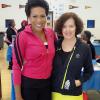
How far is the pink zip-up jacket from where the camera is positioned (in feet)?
6.16

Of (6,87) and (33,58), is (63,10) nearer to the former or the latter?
(6,87)

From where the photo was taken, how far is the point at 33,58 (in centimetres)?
188

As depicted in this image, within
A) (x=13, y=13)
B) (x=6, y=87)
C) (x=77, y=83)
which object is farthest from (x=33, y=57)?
(x=13, y=13)

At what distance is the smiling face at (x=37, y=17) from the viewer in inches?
74.2

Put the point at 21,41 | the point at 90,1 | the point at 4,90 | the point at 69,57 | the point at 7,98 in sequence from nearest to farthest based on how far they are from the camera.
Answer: the point at 21,41 → the point at 69,57 → the point at 7,98 → the point at 4,90 → the point at 90,1

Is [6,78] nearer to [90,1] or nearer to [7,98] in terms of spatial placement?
[7,98]

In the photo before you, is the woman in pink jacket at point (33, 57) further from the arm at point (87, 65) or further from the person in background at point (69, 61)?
the arm at point (87, 65)

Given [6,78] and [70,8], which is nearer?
[6,78]

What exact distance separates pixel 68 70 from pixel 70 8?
8.13 meters

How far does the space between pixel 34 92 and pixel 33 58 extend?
10.8 inches

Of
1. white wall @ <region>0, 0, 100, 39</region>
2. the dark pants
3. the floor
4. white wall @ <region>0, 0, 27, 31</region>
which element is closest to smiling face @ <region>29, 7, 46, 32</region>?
the dark pants

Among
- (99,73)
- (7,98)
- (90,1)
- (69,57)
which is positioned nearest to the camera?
(69,57)

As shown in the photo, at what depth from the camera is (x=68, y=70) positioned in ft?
6.47

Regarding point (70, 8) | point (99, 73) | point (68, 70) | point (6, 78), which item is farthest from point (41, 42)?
point (70, 8)
